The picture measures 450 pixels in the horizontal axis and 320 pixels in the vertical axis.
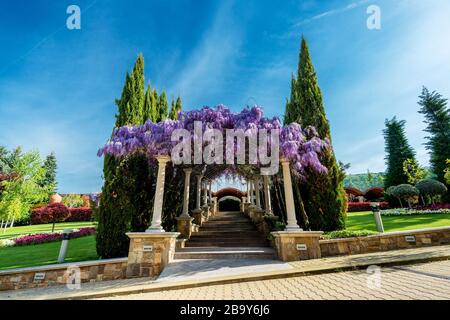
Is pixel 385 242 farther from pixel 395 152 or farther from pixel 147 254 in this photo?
pixel 395 152

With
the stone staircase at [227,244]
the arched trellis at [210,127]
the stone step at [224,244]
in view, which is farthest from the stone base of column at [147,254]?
the stone step at [224,244]

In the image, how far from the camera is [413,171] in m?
20.8

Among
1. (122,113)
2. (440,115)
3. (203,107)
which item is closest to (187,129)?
(203,107)

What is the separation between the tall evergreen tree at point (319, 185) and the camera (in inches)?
294

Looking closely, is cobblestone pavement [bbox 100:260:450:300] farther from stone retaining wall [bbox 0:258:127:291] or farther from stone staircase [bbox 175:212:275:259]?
stone staircase [bbox 175:212:275:259]

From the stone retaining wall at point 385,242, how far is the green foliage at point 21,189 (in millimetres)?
20080

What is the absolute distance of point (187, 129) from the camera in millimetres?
6375

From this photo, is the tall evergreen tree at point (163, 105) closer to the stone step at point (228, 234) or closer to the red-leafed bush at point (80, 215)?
the stone step at point (228, 234)

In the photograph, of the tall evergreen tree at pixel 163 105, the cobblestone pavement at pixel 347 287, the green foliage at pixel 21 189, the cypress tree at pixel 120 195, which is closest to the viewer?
the cobblestone pavement at pixel 347 287

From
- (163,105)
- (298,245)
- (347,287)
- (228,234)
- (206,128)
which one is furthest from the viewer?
(163,105)

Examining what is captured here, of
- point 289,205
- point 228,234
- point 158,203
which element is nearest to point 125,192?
point 158,203

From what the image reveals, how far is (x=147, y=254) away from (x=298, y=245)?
3883mm

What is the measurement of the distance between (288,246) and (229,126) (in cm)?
384

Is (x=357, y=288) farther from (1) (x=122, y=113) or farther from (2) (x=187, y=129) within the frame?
(1) (x=122, y=113)
